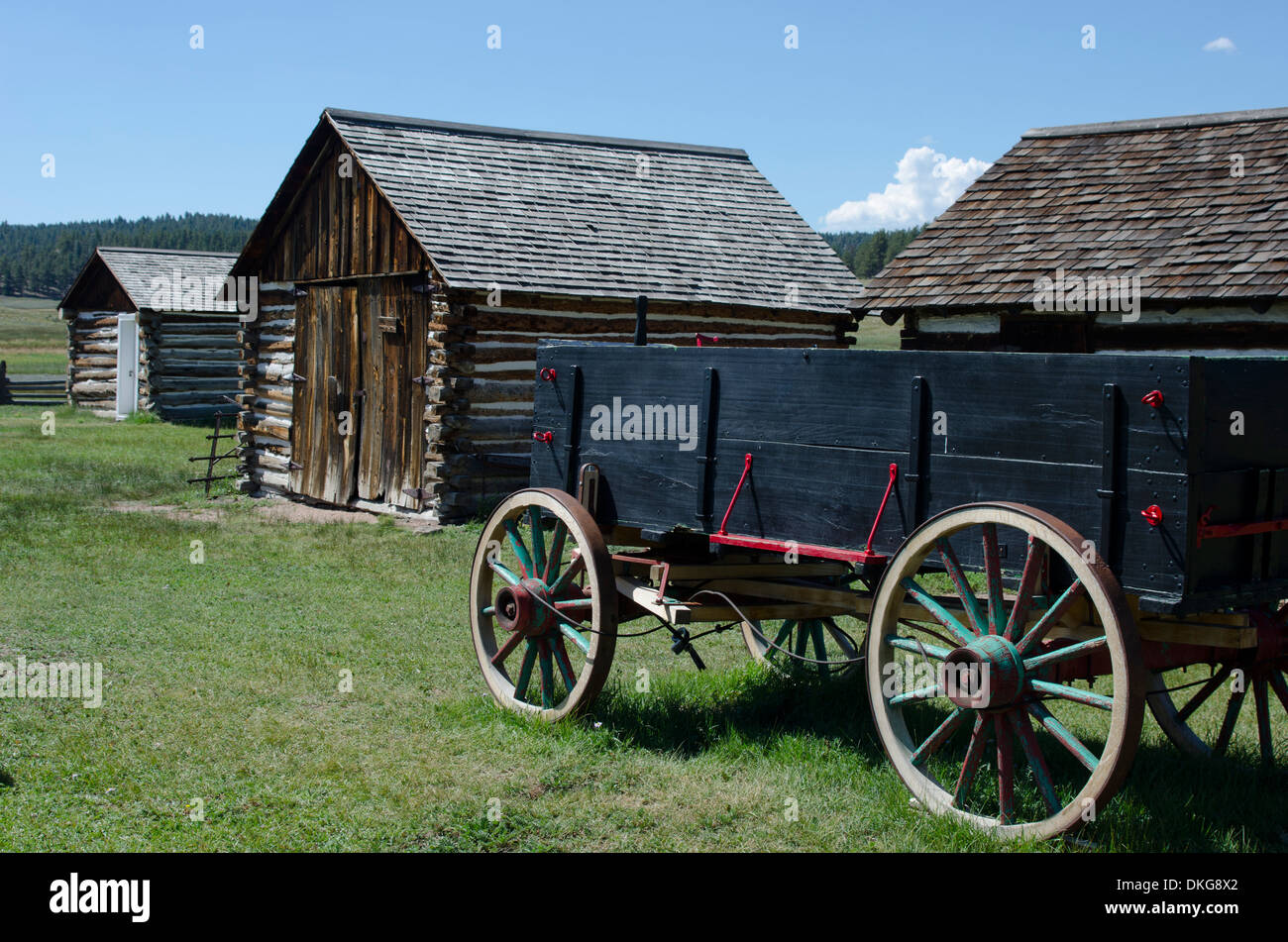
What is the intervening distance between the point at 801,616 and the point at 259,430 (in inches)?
504

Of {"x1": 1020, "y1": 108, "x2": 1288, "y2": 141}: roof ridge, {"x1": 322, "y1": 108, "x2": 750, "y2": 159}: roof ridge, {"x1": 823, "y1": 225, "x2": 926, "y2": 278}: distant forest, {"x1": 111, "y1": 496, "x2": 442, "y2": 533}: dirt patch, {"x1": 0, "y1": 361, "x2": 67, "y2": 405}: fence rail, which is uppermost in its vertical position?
{"x1": 823, "y1": 225, "x2": 926, "y2": 278}: distant forest

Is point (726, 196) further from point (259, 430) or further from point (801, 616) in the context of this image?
point (801, 616)

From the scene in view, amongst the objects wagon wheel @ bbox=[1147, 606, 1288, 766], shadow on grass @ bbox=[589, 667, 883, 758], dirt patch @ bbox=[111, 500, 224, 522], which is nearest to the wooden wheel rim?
wagon wheel @ bbox=[1147, 606, 1288, 766]

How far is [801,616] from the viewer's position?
572cm

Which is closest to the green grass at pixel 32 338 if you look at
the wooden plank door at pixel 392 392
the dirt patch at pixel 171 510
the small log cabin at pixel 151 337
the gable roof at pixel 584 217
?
the small log cabin at pixel 151 337

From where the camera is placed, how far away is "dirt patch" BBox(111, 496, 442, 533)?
13.8 m

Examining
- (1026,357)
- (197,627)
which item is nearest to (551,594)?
(1026,357)

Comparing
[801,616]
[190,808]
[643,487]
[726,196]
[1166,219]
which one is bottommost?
[190,808]

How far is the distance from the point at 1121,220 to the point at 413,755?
9.06 m

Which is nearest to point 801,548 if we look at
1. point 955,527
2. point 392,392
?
point 955,527

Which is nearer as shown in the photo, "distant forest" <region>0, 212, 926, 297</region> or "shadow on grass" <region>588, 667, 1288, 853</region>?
"shadow on grass" <region>588, 667, 1288, 853</region>

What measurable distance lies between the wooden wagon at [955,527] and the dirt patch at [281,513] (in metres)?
7.74

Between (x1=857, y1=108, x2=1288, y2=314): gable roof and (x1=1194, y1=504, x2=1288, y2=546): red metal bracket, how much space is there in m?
6.42

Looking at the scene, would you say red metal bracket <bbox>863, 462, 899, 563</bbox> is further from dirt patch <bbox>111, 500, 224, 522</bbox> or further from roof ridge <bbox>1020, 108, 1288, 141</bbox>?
dirt patch <bbox>111, 500, 224, 522</bbox>
